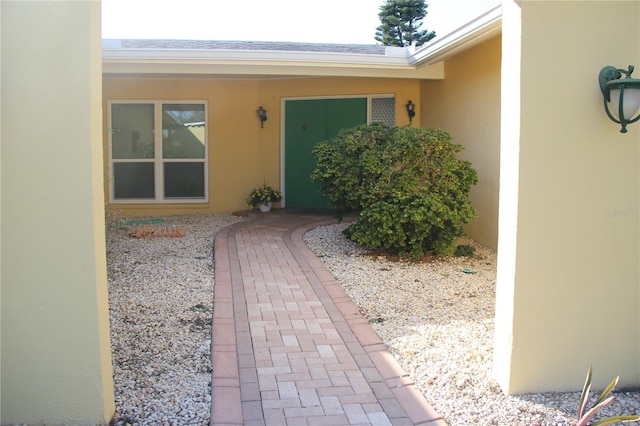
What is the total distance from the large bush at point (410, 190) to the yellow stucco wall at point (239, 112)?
12.3 feet

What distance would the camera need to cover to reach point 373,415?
11.1ft

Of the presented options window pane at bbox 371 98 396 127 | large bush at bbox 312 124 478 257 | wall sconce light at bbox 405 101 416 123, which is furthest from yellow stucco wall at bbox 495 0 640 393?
window pane at bbox 371 98 396 127

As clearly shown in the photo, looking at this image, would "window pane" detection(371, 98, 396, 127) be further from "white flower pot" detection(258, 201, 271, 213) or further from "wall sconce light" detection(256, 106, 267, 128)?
"white flower pot" detection(258, 201, 271, 213)

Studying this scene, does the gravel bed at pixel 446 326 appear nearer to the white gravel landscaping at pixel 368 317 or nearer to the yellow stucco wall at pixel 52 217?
the white gravel landscaping at pixel 368 317

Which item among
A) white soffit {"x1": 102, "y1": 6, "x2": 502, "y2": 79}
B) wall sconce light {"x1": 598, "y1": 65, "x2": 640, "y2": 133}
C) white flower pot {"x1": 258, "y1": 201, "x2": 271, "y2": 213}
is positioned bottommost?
white flower pot {"x1": 258, "y1": 201, "x2": 271, "y2": 213}

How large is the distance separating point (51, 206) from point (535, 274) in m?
2.77

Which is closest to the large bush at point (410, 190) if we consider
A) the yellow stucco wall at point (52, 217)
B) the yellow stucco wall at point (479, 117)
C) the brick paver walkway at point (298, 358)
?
the yellow stucco wall at point (479, 117)

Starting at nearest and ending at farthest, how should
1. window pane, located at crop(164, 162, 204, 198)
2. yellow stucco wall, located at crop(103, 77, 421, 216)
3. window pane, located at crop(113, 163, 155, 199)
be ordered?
yellow stucco wall, located at crop(103, 77, 421, 216) → window pane, located at crop(113, 163, 155, 199) → window pane, located at crop(164, 162, 204, 198)

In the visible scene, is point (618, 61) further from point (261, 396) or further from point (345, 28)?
point (345, 28)

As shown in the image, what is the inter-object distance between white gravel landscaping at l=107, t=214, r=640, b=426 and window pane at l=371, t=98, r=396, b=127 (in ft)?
11.6

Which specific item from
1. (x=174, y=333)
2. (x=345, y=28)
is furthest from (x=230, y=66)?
(x=345, y=28)

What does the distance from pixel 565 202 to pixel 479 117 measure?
5.23 m

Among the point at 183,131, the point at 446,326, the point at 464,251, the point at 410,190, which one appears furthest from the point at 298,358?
the point at 183,131

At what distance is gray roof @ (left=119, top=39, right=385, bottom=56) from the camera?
9.25 m
